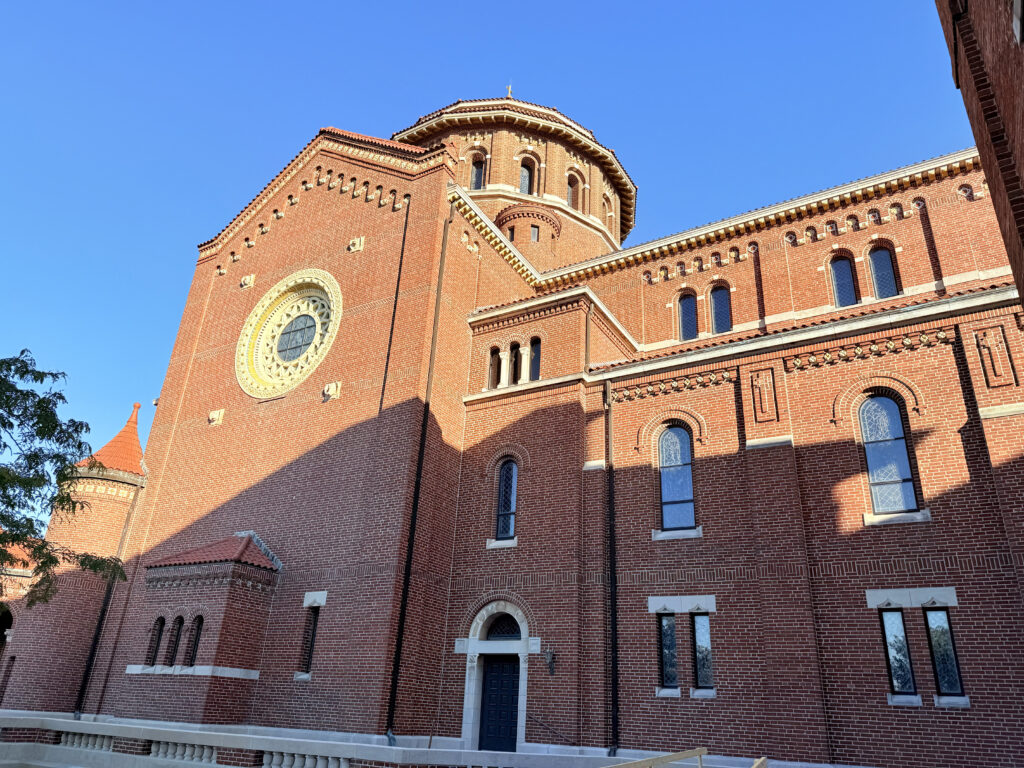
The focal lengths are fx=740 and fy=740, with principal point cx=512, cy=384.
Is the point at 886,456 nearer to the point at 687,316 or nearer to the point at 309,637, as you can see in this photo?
the point at 687,316

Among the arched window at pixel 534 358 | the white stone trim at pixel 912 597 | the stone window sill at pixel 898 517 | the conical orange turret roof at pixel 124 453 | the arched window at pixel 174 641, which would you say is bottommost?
the arched window at pixel 174 641

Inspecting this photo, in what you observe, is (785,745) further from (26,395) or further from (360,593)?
(26,395)

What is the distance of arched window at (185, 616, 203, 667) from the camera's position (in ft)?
57.1

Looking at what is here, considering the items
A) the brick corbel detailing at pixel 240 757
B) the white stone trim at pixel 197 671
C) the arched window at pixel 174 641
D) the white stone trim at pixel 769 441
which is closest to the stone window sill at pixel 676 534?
the white stone trim at pixel 769 441

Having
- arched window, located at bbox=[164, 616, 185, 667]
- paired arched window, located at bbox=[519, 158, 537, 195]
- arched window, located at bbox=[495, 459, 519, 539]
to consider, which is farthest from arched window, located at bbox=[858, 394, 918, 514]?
paired arched window, located at bbox=[519, 158, 537, 195]

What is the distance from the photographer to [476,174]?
32.1 m

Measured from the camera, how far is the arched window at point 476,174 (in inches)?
1248

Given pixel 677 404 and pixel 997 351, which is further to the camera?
pixel 677 404

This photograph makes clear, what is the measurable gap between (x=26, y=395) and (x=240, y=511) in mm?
6746

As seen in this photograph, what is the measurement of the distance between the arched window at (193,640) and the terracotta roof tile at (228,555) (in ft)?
4.60

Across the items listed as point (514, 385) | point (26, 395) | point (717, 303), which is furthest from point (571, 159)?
point (26, 395)

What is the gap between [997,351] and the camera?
14.0m

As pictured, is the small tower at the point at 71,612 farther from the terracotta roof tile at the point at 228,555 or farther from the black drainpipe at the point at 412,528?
the black drainpipe at the point at 412,528

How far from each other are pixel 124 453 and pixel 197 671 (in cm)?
944
